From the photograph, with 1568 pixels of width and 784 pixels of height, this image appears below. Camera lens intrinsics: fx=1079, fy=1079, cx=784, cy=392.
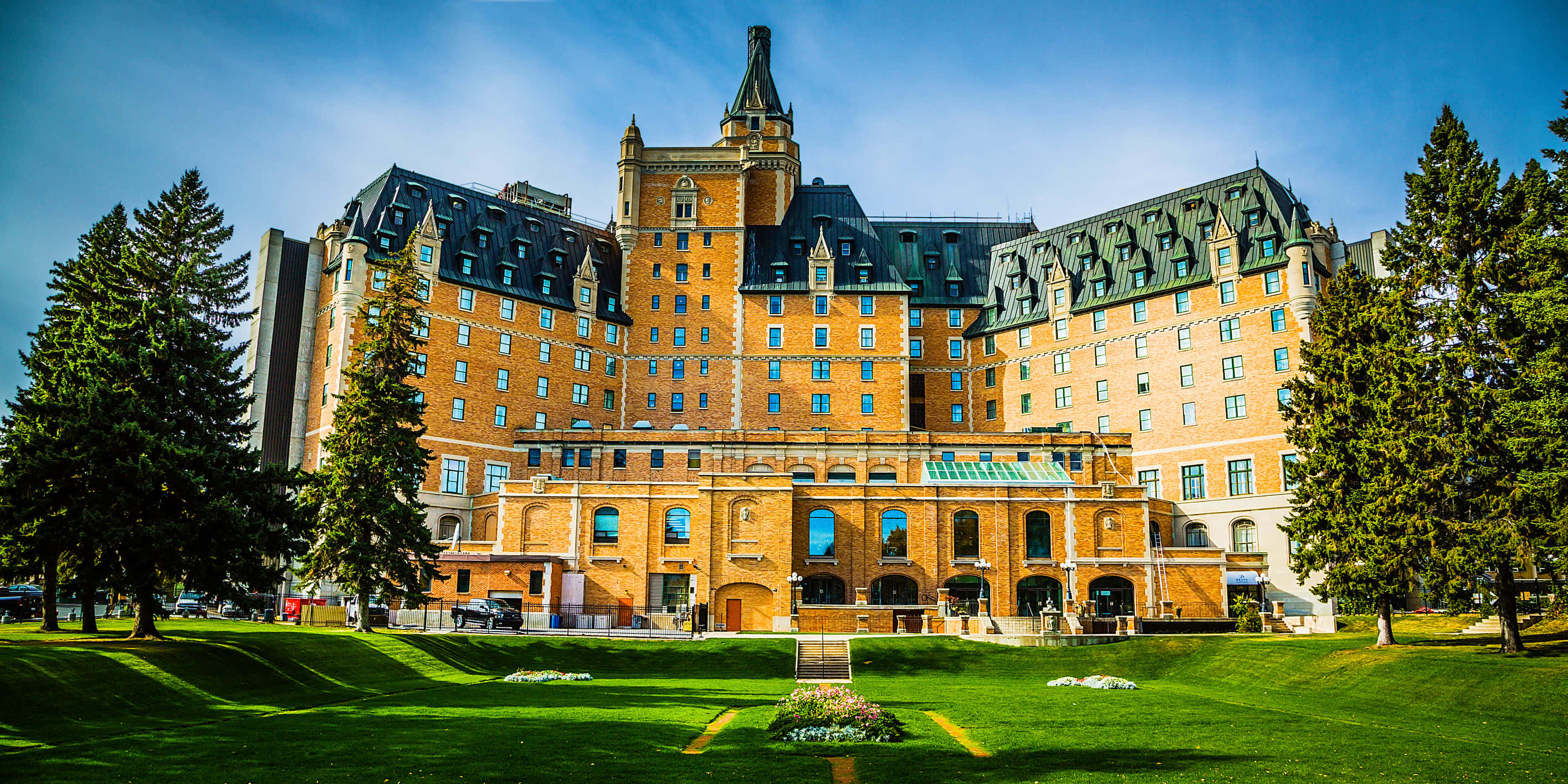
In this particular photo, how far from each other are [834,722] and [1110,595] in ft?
137

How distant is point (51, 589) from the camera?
106 feet

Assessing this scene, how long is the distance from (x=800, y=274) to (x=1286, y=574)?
38.8 metres

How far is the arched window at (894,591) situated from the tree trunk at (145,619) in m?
37.4

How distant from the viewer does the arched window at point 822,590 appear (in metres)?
61.3

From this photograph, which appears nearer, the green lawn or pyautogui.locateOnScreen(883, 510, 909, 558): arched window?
the green lawn

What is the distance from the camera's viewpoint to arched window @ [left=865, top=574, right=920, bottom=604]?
6112cm

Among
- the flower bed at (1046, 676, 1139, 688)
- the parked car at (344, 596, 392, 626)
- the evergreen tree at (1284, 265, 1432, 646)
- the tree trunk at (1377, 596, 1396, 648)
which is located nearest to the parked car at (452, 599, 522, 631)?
the parked car at (344, 596, 392, 626)

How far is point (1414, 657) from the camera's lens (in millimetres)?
35094

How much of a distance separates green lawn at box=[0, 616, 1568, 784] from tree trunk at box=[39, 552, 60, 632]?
4.40ft

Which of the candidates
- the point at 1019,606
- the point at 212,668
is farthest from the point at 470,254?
the point at 212,668

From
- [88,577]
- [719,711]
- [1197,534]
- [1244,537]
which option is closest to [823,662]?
[719,711]

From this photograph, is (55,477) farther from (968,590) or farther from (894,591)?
(968,590)

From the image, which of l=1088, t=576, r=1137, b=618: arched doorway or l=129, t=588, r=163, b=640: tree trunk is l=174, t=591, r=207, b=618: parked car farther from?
l=1088, t=576, r=1137, b=618: arched doorway

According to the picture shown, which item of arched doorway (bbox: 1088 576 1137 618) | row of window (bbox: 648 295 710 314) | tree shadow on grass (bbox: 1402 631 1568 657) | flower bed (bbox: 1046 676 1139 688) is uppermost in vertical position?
row of window (bbox: 648 295 710 314)
